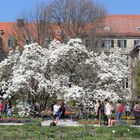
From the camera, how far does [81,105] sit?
33688 mm

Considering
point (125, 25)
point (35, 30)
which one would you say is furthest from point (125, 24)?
point (35, 30)

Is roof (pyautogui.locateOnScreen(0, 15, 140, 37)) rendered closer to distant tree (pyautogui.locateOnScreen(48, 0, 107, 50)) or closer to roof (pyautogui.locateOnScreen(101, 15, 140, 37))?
roof (pyautogui.locateOnScreen(101, 15, 140, 37))

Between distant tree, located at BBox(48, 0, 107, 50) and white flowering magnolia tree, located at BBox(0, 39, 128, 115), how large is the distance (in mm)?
17545

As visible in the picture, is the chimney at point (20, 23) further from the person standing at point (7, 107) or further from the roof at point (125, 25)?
the roof at point (125, 25)

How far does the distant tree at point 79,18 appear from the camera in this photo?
53188 millimetres

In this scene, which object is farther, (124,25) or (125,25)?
(125,25)

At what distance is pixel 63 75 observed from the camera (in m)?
34.7

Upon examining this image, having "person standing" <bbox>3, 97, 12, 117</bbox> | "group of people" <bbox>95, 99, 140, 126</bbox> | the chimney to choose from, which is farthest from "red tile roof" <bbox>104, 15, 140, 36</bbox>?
"group of people" <bbox>95, 99, 140, 126</bbox>

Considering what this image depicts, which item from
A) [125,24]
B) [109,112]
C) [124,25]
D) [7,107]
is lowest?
[109,112]

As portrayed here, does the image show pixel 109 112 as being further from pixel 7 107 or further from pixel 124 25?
pixel 124 25

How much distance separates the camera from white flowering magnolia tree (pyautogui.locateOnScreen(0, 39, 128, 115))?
3384 cm

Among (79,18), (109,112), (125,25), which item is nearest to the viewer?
(109,112)

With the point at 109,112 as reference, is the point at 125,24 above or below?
above

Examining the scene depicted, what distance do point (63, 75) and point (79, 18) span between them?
19.8 m
